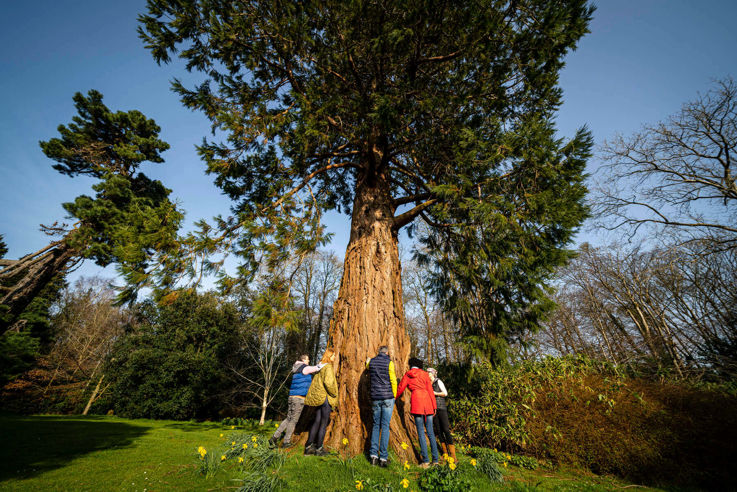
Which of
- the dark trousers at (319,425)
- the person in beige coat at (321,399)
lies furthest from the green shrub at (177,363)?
the dark trousers at (319,425)

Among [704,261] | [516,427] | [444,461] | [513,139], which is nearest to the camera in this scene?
[444,461]

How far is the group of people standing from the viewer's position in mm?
3854

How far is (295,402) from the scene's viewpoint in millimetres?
4445

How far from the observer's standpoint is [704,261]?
7062 mm

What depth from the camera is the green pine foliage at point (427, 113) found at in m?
4.46

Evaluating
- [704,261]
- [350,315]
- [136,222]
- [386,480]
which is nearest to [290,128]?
[136,222]

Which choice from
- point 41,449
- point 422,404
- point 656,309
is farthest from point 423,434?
point 656,309

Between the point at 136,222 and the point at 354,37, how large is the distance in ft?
17.7

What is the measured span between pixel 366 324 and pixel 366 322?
38 millimetres

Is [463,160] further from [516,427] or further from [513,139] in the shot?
[516,427]

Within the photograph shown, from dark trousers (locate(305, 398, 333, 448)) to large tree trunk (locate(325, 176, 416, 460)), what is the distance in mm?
210

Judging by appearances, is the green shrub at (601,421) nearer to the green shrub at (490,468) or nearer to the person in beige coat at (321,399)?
the green shrub at (490,468)

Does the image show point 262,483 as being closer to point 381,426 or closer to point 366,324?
point 381,426

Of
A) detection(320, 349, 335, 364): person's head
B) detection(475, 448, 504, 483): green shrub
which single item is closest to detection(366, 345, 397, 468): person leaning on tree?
detection(320, 349, 335, 364): person's head
